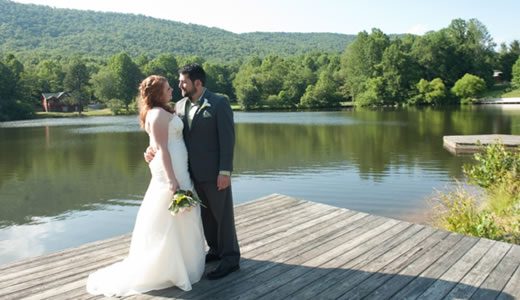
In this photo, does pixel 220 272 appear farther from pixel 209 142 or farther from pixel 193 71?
pixel 193 71

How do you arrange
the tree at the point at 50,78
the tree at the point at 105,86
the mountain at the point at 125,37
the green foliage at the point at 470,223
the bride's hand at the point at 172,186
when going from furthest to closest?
the mountain at the point at 125,37, the tree at the point at 50,78, the tree at the point at 105,86, the green foliage at the point at 470,223, the bride's hand at the point at 172,186

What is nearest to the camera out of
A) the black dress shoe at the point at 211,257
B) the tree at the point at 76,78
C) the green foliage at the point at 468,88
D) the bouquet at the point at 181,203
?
the bouquet at the point at 181,203

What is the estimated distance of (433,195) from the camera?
11742 millimetres

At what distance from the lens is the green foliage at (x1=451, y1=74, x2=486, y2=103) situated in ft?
216

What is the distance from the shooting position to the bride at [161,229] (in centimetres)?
367

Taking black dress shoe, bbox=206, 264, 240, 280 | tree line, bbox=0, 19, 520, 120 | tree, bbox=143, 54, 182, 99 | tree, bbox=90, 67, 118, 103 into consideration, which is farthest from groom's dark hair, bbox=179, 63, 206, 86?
tree, bbox=143, 54, 182, 99

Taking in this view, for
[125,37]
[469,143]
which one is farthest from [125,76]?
[125,37]

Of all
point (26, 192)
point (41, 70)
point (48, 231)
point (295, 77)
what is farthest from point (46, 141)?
point (41, 70)

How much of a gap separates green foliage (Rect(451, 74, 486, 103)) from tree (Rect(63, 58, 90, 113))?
58752mm

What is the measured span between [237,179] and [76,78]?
70646mm

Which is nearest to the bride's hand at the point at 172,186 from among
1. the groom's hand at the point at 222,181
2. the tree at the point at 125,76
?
the groom's hand at the point at 222,181

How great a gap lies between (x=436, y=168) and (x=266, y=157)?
7025mm

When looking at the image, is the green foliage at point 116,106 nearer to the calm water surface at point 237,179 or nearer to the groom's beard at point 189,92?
the calm water surface at point 237,179

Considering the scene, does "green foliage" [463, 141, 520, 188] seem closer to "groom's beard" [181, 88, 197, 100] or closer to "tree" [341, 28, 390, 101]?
"groom's beard" [181, 88, 197, 100]
